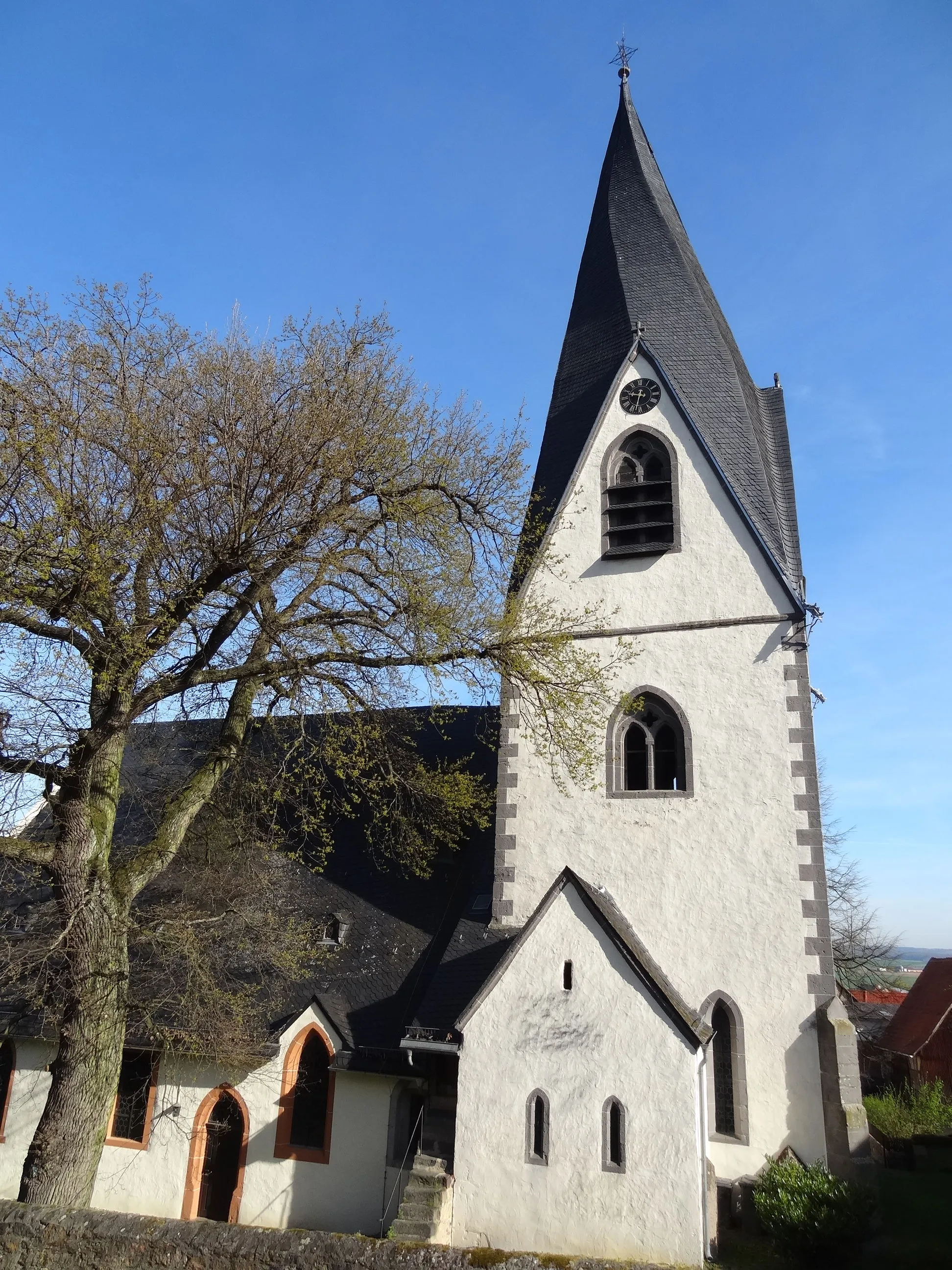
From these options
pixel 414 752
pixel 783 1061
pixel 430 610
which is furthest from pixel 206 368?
pixel 783 1061

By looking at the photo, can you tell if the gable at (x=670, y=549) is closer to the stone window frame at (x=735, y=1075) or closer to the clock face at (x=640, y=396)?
the clock face at (x=640, y=396)

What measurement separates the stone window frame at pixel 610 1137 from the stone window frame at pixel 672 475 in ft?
22.7

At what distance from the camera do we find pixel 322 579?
10820mm

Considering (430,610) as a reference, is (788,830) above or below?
below

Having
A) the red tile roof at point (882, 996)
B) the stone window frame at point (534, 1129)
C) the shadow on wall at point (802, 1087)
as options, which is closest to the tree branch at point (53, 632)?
the stone window frame at point (534, 1129)

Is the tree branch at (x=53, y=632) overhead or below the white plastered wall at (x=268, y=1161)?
overhead

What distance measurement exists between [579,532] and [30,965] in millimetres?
8850

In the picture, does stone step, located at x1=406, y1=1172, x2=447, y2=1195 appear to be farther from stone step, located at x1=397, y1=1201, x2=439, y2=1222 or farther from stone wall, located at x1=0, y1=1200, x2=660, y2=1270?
stone wall, located at x1=0, y1=1200, x2=660, y2=1270

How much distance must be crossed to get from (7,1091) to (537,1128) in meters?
8.05

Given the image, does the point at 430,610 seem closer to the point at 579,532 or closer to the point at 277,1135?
the point at 579,532

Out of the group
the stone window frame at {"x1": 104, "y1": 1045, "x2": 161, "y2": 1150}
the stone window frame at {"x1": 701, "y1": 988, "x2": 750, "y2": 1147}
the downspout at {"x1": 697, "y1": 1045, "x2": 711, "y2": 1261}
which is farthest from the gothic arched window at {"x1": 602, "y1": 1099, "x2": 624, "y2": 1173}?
the stone window frame at {"x1": 104, "y1": 1045, "x2": 161, "y2": 1150}

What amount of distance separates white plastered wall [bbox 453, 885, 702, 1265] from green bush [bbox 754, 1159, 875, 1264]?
803 mm

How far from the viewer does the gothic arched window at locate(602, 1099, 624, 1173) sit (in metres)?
9.12

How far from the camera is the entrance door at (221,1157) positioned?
1160 cm
